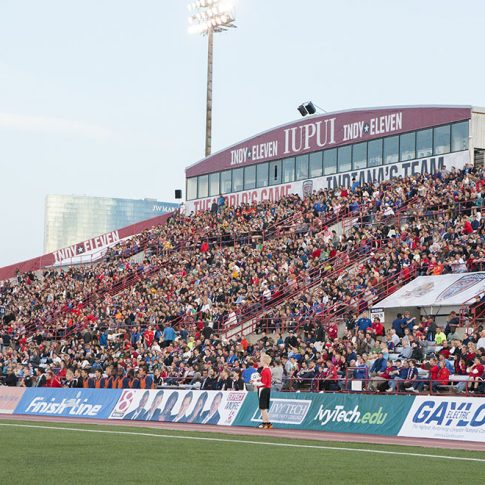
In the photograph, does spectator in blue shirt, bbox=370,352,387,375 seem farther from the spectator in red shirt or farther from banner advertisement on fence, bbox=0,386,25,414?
the spectator in red shirt

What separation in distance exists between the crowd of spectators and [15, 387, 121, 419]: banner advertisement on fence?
1.34 meters

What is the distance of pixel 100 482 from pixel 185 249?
3843 cm

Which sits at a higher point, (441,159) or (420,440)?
(441,159)

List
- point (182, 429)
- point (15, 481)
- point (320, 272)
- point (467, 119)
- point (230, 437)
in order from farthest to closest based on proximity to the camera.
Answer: point (467, 119) < point (320, 272) < point (182, 429) < point (230, 437) < point (15, 481)

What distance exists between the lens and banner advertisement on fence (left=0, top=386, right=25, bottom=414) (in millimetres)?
33781

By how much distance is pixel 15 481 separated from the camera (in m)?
12.0

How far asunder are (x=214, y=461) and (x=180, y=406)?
1285 cm

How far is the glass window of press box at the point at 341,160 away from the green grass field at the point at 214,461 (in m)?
26.4

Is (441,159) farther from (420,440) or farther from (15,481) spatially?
(15,481)

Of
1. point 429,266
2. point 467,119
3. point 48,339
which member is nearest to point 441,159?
point 467,119

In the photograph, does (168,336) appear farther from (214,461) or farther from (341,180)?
(214,461)

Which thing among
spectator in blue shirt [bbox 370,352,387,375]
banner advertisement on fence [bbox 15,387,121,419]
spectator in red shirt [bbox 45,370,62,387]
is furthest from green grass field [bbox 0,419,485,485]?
spectator in red shirt [bbox 45,370,62,387]

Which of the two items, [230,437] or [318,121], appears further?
[318,121]

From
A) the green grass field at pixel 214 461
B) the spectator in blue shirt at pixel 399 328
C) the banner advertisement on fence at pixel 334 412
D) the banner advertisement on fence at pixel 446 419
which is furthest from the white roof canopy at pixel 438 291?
the green grass field at pixel 214 461
